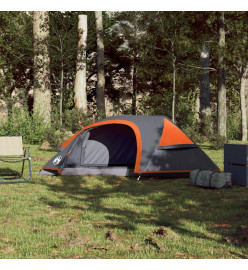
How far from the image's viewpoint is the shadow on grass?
19.8ft

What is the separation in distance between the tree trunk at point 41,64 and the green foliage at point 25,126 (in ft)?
1.39

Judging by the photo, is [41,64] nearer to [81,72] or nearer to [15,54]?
[81,72]

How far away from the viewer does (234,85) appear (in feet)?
126

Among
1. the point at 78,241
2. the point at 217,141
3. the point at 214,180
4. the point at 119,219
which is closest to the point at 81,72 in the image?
the point at 217,141

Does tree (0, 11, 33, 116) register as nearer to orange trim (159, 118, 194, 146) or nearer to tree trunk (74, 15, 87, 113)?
tree trunk (74, 15, 87, 113)

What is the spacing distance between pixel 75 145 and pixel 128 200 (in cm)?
380

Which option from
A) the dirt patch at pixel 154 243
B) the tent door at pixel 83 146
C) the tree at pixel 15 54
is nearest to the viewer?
the dirt patch at pixel 154 243

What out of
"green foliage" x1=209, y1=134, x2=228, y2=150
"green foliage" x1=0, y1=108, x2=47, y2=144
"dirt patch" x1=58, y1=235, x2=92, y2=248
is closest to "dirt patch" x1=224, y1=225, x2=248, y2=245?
"dirt patch" x1=58, y1=235, x2=92, y2=248

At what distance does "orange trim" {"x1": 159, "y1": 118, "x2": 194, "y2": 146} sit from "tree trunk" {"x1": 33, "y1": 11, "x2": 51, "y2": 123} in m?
10.7

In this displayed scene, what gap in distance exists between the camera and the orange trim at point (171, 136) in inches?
408

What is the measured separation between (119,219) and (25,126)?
15.0 m

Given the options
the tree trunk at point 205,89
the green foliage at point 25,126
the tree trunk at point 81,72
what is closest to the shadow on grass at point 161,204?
the green foliage at point 25,126

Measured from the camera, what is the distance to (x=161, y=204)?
24.5 ft

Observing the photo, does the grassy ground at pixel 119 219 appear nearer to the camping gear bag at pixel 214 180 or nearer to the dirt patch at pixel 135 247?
the dirt patch at pixel 135 247
